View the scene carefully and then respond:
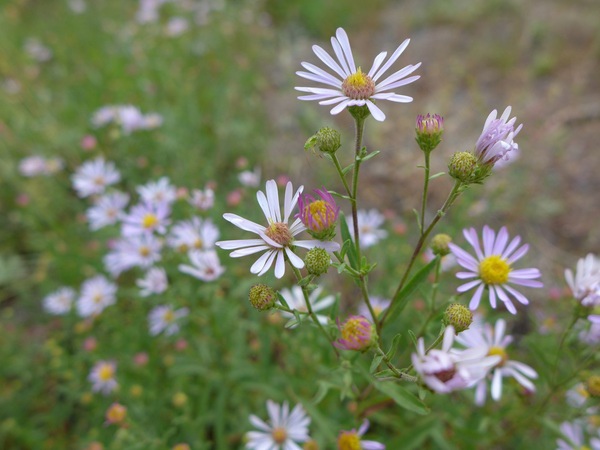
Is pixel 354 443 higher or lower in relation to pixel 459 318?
lower

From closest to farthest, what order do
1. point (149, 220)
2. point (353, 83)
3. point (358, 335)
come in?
point (358, 335), point (353, 83), point (149, 220)

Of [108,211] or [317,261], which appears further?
[108,211]

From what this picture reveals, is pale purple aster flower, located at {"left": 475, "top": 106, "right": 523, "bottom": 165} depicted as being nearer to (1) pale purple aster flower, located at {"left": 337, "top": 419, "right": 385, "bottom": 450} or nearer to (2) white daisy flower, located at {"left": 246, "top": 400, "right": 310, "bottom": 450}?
(1) pale purple aster flower, located at {"left": 337, "top": 419, "right": 385, "bottom": 450}

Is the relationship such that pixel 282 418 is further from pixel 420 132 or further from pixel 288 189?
pixel 420 132

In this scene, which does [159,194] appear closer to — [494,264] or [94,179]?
[94,179]

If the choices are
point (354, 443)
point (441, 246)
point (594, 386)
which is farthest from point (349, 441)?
point (594, 386)

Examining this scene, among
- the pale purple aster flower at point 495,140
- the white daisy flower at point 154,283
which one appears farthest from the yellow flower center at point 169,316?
the pale purple aster flower at point 495,140

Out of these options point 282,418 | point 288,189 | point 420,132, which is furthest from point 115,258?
point 420,132
